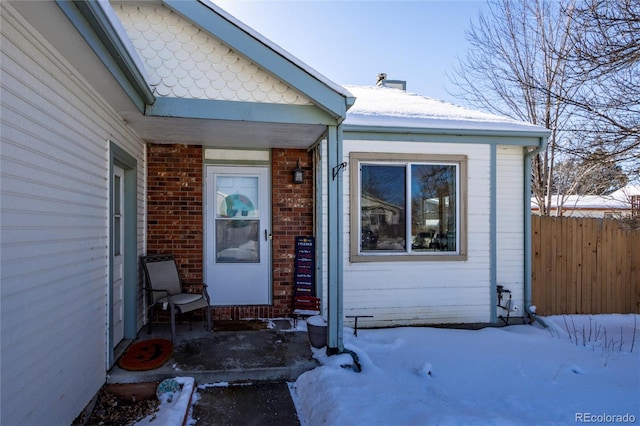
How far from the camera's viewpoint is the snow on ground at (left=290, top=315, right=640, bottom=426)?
2.84 metres

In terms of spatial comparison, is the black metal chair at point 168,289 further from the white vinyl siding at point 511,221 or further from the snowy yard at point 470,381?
the white vinyl siding at point 511,221

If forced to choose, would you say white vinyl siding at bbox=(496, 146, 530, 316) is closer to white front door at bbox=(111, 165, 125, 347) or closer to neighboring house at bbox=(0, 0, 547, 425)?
neighboring house at bbox=(0, 0, 547, 425)

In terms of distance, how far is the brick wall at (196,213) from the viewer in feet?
16.5

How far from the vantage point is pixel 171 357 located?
12.2 feet

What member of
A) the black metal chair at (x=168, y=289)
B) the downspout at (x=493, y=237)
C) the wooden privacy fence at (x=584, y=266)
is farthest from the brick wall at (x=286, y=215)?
the wooden privacy fence at (x=584, y=266)

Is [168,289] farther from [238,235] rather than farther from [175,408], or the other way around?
[175,408]

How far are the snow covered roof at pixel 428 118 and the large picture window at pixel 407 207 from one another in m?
0.44

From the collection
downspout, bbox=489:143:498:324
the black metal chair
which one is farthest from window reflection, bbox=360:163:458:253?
the black metal chair

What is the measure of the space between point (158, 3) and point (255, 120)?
51.3 inches

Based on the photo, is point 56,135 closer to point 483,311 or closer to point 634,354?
point 483,311

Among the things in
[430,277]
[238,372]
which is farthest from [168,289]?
[430,277]

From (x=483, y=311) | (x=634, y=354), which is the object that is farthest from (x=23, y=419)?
(x=634, y=354)

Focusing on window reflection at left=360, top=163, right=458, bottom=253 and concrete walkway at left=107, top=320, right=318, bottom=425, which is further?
window reflection at left=360, top=163, right=458, bottom=253

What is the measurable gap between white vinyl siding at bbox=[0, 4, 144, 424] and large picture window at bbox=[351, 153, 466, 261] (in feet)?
10.4
